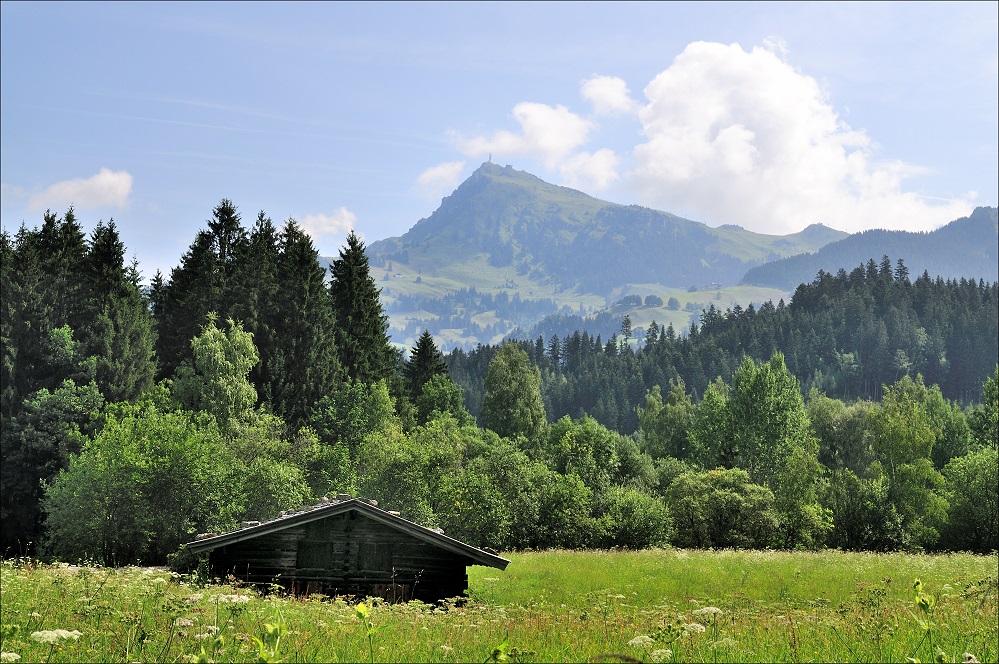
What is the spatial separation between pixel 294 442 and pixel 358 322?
14.5 m

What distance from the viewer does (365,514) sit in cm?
2277

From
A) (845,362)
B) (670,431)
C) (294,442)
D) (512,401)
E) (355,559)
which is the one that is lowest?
(355,559)

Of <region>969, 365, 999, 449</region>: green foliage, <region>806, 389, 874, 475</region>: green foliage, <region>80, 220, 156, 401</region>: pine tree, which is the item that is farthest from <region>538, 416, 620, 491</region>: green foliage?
<region>969, 365, 999, 449</region>: green foliage

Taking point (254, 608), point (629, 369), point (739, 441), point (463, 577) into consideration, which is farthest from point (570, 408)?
point (254, 608)

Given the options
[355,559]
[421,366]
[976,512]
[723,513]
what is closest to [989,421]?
[976,512]

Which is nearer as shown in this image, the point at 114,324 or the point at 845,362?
the point at 114,324

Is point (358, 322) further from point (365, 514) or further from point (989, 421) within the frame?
point (989, 421)

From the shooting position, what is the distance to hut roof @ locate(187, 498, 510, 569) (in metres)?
22.2

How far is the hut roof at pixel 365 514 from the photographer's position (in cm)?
2222

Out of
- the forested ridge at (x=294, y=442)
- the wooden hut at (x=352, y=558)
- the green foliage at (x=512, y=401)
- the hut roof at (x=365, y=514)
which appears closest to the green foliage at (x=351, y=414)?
the forested ridge at (x=294, y=442)

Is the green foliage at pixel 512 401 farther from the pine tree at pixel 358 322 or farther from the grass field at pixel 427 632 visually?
the grass field at pixel 427 632

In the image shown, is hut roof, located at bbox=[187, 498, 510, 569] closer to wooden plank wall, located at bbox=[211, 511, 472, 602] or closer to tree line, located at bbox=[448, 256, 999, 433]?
wooden plank wall, located at bbox=[211, 511, 472, 602]

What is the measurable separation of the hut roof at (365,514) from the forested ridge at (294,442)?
1661cm

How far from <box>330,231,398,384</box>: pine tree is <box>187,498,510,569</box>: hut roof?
3987cm
